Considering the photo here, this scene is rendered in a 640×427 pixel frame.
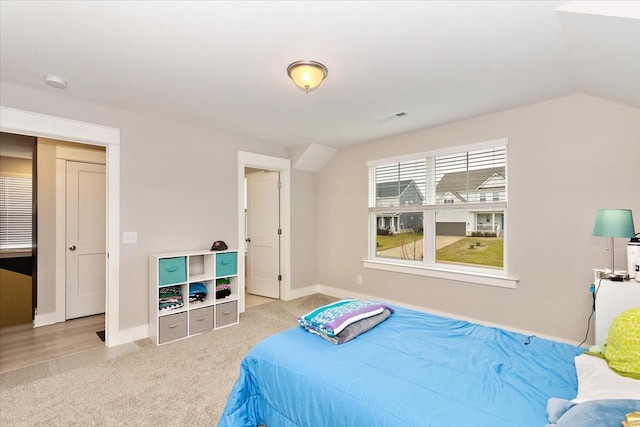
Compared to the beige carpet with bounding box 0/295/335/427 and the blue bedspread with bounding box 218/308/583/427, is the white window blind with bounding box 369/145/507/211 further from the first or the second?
the beige carpet with bounding box 0/295/335/427

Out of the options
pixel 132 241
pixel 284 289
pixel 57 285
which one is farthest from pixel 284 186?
pixel 57 285

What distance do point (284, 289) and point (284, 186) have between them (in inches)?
64.9

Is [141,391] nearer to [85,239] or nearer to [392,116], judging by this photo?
[85,239]

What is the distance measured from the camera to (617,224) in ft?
7.38

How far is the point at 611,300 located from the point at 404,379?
1.85m

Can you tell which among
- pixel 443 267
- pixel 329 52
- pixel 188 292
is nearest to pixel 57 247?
pixel 188 292

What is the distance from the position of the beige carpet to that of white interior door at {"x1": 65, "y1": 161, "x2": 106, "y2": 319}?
1.65 metres

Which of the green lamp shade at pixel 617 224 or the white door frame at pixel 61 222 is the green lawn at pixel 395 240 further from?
the white door frame at pixel 61 222

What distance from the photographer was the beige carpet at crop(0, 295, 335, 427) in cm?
203

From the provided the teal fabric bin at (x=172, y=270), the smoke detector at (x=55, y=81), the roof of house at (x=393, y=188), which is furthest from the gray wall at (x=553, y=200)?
the smoke detector at (x=55, y=81)

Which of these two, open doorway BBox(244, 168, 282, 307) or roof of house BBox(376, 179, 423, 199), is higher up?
roof of house BBox(376, 179, 423, 199)

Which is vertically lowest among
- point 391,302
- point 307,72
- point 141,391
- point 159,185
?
point 141,391

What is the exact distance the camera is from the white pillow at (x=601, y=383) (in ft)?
3.81

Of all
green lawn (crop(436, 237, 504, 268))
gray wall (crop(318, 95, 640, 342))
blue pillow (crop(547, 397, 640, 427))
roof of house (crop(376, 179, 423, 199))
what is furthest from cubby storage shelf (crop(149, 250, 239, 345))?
blue pillow (crop(547, 397, 640, 427))
